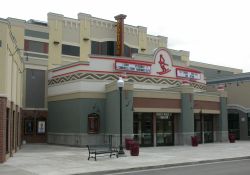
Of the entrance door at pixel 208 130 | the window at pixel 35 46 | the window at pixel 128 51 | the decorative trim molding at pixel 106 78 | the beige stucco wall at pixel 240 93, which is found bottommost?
Result: the entrance door at pixel 208 130

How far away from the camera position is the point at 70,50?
42375 mm

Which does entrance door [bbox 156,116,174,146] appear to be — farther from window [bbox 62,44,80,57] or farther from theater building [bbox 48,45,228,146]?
window [bbox 62,44,80,57]

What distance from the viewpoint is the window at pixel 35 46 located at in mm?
38938

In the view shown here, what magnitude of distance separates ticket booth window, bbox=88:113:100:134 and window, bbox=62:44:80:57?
11688 millimetres

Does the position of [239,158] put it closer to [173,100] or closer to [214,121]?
[173,100]

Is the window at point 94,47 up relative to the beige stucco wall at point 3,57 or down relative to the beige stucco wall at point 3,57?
up

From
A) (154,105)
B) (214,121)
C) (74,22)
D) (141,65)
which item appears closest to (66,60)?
(74,22)

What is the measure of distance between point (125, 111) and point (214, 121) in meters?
11.6

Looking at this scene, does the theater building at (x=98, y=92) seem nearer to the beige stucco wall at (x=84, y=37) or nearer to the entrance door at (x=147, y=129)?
the entrance door at (x=147, y=129)

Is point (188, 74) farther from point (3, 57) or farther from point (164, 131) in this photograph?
Answer: point (3, 57)

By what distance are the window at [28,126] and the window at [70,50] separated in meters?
8.45

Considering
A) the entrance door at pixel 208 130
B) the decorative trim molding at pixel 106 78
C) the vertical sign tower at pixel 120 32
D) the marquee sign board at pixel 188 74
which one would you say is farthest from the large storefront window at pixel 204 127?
the vertical sign tower at pixel 120 32

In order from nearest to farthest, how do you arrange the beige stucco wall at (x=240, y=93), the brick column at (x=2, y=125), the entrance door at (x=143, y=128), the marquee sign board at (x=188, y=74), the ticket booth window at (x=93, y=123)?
the brick column at (x=2, y=125)
the entrance door at (x=143, y=128)
the ticket booth window at (x=93, y=123)
the marquee sign board at (x=188, y=74)
the beige stucco wall at (x=240, y=93)

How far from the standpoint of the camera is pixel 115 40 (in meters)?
44.6
